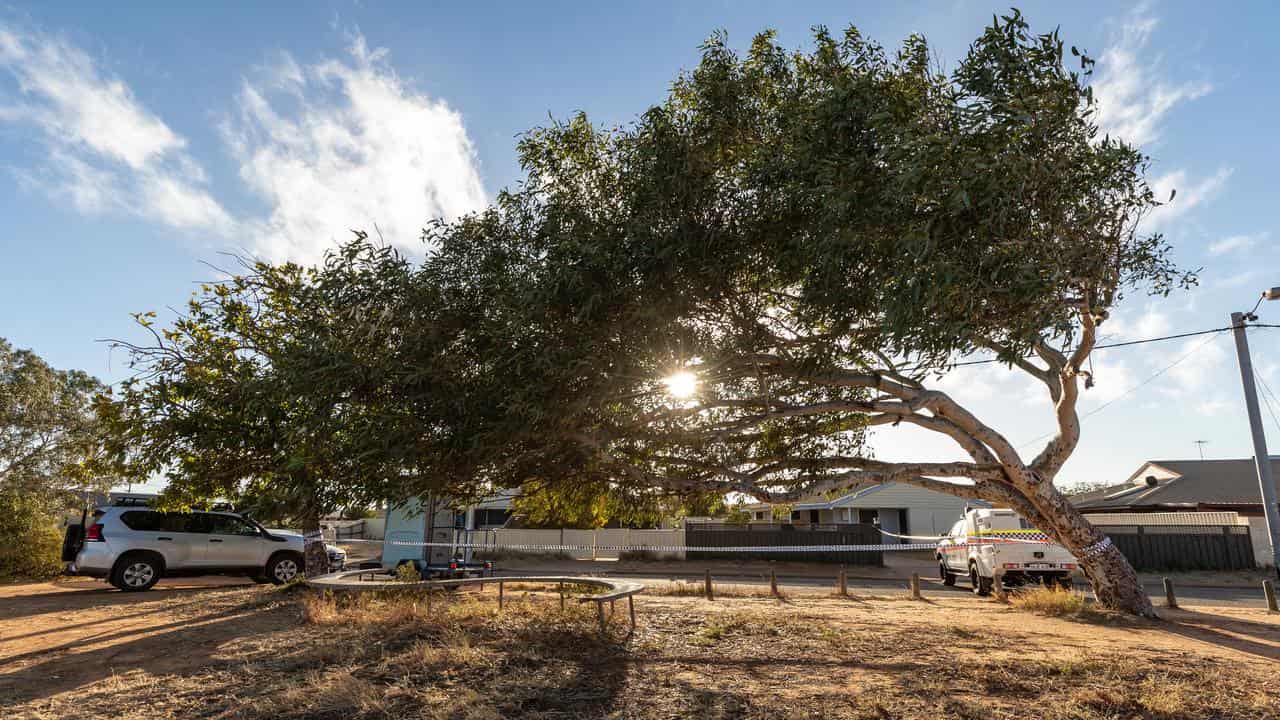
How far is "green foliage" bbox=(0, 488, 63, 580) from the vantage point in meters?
19.6

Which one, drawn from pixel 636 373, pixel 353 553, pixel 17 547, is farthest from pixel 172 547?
pixel 353 553

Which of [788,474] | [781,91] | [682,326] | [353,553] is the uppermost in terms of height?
[781,91]

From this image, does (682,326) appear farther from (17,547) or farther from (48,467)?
(48,467)

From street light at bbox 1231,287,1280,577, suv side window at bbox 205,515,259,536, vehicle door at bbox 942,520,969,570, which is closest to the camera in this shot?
street light at bbox 1231,287,1280,577

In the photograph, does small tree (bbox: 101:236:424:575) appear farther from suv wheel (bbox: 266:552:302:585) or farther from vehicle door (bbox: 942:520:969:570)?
vehicle door (bbox: 942:520:969:570)

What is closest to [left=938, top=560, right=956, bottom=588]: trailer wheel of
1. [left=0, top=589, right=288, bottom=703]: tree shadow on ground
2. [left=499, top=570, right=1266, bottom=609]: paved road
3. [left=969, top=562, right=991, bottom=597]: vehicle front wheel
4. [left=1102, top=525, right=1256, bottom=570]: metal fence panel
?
[left=499, top=570, right=1266, bottom=609]: paved road

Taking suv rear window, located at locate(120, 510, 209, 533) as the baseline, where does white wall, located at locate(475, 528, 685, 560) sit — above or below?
below

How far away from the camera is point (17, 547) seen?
64.5 feet

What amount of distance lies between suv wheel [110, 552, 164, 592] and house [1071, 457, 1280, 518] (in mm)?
32515

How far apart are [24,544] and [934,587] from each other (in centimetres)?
2471

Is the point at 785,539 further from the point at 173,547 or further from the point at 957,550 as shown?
the point at 173,547

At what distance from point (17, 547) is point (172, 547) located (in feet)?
24.4

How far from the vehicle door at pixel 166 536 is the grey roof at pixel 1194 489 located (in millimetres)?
32288

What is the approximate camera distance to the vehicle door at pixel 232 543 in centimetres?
1656
